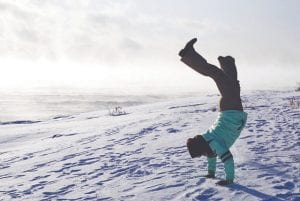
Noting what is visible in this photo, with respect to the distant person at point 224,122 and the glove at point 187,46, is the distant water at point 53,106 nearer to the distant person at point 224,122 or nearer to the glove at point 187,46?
the distant person at point 224,122

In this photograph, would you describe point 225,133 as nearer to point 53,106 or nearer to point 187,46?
point 187,46

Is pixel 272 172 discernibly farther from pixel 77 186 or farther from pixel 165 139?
pixel 165 139

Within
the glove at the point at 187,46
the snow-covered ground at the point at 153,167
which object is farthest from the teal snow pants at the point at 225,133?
the glove at the point at 187,46

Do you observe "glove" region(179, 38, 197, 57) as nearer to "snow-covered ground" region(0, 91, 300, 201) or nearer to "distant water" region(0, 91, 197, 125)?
"snow-covered ground" region(0, 91, 300, 201)

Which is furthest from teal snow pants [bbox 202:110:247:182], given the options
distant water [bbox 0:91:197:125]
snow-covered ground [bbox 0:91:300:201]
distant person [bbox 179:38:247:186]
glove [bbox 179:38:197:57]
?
distant water [bbox 0:91:197:125]

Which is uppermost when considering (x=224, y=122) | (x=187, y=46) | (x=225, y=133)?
(x=187, y=46)

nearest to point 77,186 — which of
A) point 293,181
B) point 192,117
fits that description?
point 293,181

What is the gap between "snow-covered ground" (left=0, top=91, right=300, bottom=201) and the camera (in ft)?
19.3

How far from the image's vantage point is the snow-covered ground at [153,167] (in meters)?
5.90

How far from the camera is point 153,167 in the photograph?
7547 mm

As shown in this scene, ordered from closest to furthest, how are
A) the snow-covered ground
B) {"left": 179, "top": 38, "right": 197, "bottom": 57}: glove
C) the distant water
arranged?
{"left": 179, "top": 38, "right": 197, "bottom": 57}: glove → the snow-covered ground → the distant water

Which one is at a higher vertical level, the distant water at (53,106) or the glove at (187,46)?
the glove at (187,46)

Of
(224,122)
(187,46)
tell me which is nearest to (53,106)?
(224,122)

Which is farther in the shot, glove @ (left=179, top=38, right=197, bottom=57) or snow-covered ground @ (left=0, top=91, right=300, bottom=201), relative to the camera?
snow-covered ground @ (left=0, top=91, right=300, bottom=201)
